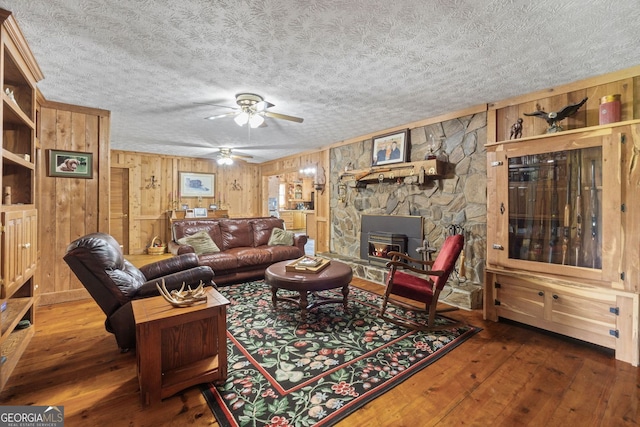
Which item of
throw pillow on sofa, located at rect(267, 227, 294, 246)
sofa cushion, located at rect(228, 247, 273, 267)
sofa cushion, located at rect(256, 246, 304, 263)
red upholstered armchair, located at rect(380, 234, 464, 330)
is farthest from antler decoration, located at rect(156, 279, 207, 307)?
throw pillow on sofa, located at rect(267, 227, 294, 246)

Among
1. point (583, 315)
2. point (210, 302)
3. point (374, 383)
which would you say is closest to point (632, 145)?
point (583, 315)

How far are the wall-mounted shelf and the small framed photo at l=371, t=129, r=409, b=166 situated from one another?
16 centimetres

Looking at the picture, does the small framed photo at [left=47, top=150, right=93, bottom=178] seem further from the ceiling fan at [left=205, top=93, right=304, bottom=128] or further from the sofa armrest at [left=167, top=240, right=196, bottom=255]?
the ceiling fan at [left=205, top=93, right=304, bottom=128]

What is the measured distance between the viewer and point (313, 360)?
2170mm

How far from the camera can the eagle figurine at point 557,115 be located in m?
2.65

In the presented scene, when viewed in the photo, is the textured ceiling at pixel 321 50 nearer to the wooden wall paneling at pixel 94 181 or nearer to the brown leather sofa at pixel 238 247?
the wooden wall paneling at pixel 94 181

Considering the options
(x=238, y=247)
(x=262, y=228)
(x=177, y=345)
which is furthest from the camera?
(x=262, y=228)

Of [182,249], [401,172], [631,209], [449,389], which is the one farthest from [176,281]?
[631,209]

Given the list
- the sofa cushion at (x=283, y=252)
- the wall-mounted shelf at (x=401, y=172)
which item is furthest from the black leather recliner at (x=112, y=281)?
the wall-mounted shelf at (x=401, y=172)

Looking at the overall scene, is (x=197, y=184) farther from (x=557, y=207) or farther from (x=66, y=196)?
(x=557, y=207)

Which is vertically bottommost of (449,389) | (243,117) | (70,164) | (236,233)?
(449,389)

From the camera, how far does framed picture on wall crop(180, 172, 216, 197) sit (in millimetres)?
7359

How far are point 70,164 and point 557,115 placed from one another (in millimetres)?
5478

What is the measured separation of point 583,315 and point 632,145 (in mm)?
1449
